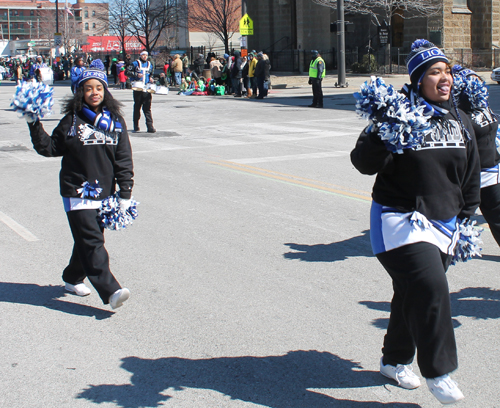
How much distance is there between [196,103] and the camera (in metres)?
24.2

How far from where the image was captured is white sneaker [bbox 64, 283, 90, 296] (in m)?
5.13

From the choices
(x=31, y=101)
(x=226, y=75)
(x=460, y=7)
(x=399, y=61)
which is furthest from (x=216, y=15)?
(x=31, y=101)

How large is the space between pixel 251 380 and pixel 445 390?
1.11 meters

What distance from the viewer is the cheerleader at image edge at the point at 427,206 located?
10.1ft

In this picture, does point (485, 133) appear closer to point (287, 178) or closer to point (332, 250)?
point (332, 250)

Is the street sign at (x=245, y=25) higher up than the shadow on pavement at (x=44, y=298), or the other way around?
the street sign at (x=245, y=25)

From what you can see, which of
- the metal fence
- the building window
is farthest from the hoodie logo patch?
the building window

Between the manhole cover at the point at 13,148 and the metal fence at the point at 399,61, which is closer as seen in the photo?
the manhole cover at the point at 13,148

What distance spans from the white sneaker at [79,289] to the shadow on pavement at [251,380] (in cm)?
129

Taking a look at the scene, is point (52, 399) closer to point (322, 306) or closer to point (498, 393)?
point (322, 306)

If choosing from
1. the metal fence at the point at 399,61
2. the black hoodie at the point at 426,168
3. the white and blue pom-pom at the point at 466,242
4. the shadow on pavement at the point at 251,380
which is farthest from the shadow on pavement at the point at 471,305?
the metal fence at the point at 399,61

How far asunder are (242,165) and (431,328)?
7.95 meters

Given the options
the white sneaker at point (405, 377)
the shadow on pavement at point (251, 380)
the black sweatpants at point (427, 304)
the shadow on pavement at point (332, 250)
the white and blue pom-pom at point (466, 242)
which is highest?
the white and blue pom-pom at point (466, 242)

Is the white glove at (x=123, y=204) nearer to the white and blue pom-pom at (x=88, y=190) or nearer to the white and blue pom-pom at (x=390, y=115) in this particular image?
the white and blue pom-pom at (x=88, y=190)
